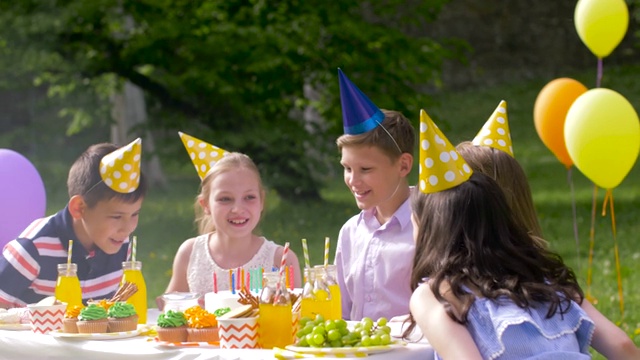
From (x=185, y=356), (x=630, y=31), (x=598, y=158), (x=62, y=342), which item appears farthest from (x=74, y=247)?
(x=630, y=31)

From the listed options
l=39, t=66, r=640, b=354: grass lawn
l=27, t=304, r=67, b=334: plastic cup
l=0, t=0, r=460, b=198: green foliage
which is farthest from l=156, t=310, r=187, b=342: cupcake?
l=0, t=0, r=460, b=198: green foliage

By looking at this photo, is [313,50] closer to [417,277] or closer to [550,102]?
[550,102]

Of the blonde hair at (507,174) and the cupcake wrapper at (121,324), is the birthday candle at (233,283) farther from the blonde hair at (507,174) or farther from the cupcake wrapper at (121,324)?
the blonde hair at (507,174)

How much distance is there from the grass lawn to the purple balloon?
3.79 m

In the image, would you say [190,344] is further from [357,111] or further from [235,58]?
[235,58]

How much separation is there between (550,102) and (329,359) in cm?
564

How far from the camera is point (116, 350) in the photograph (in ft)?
10.4

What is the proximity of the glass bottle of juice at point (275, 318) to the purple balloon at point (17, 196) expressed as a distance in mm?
2633

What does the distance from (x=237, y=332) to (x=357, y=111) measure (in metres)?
1.03

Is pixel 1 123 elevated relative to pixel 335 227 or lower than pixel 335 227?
elevated

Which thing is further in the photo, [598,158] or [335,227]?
[335,227]

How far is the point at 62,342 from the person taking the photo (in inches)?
132

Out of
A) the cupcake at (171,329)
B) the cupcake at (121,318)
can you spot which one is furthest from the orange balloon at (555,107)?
the cupcake at (171,329)

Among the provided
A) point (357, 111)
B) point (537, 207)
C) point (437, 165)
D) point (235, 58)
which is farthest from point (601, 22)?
point (537, 207)
